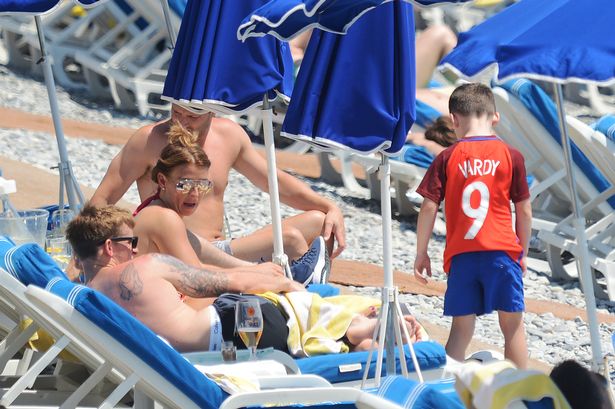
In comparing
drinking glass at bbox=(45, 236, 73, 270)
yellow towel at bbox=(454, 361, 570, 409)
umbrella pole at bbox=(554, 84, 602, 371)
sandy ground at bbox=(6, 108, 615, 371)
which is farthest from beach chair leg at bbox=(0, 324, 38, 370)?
sandy ground at bbox=(6, 108, 615, 371)

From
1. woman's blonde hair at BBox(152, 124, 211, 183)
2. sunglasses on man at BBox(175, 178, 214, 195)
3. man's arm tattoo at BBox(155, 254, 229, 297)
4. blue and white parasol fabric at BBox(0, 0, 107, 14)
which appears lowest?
man's arm tattoo at BBox(155, 254, 229, 297)

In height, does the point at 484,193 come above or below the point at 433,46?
below

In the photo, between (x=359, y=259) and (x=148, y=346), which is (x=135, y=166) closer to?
(x=148, y=346)

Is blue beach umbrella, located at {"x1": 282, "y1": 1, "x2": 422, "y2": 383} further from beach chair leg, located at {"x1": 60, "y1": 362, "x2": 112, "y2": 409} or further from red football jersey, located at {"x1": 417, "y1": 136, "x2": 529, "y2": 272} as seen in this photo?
beach chair leg, located at {"x1": 60, "y1": 362, "x2": 112, "y2": 409}

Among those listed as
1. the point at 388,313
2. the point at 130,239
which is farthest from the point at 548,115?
the point at 130,239

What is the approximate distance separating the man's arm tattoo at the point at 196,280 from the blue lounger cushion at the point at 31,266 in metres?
0.42

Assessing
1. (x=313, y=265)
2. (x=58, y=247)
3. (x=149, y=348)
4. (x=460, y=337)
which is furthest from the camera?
(x=313, y=265)

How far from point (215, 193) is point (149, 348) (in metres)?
2.39

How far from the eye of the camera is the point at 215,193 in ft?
20.7

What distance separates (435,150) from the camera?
9.88 m

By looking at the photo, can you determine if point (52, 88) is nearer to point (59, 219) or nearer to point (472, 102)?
point (59, 219)

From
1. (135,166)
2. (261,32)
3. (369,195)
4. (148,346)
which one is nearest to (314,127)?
(261,32)

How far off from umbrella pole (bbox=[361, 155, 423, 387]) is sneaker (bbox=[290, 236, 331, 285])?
4.38ft

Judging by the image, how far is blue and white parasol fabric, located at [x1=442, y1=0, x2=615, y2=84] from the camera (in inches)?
180
